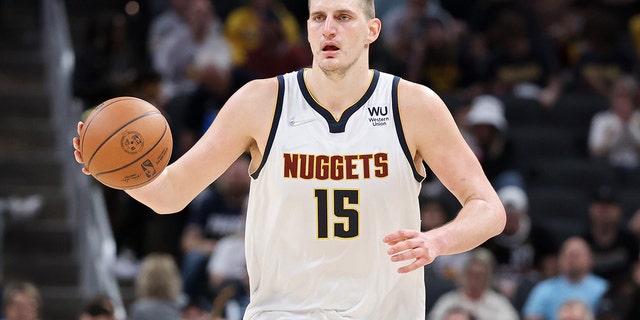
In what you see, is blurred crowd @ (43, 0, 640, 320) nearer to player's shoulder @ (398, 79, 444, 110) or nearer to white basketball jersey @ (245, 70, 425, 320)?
white basketball jersey @ (245, 70, 425, 320)

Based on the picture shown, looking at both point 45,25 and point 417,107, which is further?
point 45,25

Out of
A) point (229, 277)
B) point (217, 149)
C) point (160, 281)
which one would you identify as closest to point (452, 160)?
point (217, 149)

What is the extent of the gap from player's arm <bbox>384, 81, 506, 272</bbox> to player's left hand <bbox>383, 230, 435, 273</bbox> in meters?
0.35

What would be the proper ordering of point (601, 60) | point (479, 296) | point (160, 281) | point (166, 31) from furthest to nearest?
point (601, 60)
point (166, 31)
point (479, 296)
point (160, 281)

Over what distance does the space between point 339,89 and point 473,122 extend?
312 inches

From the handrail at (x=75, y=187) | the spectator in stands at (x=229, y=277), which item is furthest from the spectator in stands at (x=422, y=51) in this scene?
the handrail at (x=75, y=187)

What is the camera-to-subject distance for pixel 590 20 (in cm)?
1566

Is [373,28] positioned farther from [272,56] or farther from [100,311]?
[272,56]

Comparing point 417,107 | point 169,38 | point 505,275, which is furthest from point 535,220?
point 417,107

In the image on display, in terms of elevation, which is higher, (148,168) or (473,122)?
(473,122)

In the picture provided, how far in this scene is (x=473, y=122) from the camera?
1348 centimetres

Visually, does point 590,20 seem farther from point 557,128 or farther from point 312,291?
point 312,291

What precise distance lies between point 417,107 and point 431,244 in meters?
0.87

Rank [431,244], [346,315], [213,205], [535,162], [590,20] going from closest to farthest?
[431,244] < [346,315] < [213,205] < [535,162] < [590,20]
